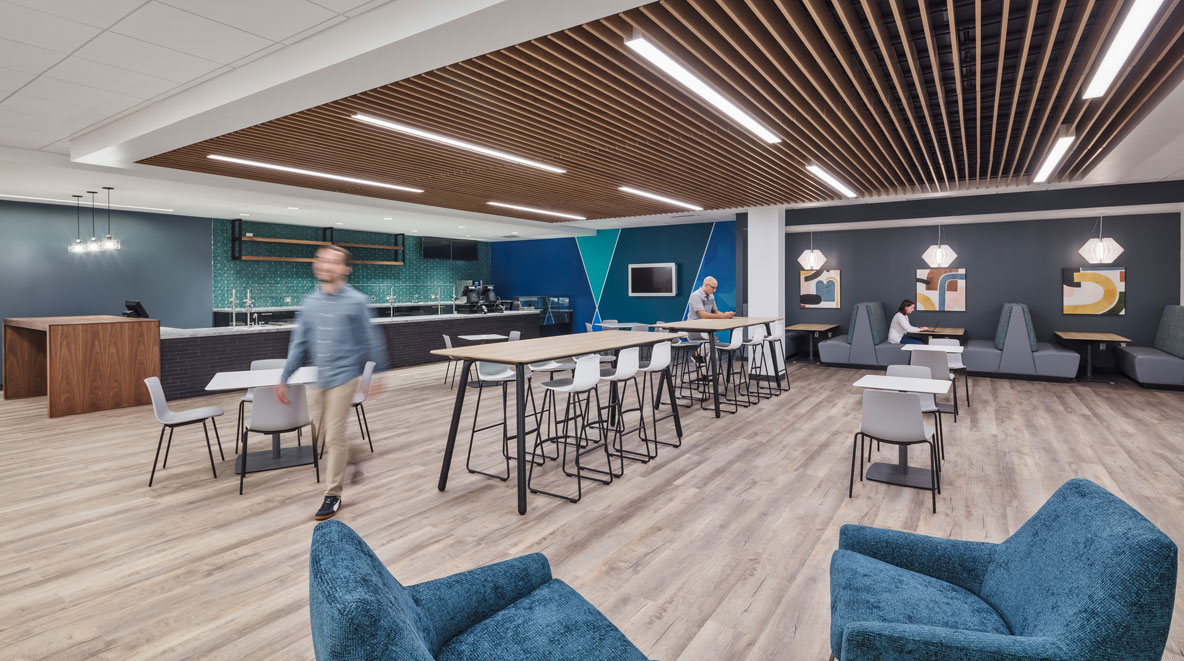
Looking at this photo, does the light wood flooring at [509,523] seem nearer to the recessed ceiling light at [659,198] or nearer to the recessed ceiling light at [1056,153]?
the recessed ceiling light at [1056,153]

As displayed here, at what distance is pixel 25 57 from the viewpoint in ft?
11.7

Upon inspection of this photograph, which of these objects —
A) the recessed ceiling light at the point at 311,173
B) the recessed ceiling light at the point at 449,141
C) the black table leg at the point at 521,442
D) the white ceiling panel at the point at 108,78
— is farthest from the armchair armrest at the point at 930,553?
the recessed ceiling light at the point at 311,173

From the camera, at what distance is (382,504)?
154 inches

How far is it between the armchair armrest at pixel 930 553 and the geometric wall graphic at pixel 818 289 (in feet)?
32.7

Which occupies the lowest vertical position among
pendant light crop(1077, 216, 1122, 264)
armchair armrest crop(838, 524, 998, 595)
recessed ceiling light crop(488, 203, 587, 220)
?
armchair armrest crop(838, 524, 998, 595)

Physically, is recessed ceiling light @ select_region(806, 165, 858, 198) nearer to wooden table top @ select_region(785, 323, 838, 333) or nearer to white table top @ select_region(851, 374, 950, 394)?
white table top @ select_region(851, 374, 950, 394)

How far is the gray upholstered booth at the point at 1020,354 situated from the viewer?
8375 mm

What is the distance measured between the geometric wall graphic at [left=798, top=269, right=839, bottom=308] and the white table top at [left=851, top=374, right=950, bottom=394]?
7.28 meters

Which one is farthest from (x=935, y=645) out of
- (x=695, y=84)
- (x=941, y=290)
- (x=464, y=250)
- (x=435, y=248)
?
(x=464, y=250)

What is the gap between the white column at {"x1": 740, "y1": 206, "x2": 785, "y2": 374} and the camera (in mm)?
8891

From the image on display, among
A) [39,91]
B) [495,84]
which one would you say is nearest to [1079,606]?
[495,84]

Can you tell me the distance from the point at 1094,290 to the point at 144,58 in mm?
12167

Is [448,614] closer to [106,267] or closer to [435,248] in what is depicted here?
[106,267]

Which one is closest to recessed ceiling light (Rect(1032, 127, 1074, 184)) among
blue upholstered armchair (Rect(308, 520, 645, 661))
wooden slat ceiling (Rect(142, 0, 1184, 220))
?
wooden slat ceiling (Rect(142, 0, 1184, 220))
